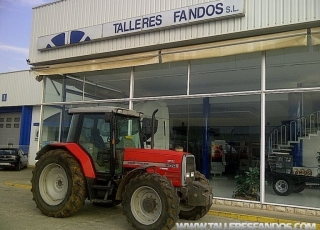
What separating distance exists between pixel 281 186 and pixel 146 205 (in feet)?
14.6

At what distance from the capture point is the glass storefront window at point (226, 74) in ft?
30.8

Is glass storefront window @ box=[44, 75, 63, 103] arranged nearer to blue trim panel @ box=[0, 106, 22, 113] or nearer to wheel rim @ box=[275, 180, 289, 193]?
blue trim panel @ box=[0, 106, 22, 113]

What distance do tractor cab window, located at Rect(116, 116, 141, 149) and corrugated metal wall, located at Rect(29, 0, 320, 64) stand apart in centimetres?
373

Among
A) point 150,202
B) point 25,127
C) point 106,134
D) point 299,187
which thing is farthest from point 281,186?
point 25,127

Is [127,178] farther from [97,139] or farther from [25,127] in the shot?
[25,127]

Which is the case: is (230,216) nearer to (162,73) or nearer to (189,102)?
(189,102)

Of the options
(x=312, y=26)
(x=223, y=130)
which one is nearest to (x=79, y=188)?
(x=223, y=130)

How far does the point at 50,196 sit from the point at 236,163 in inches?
200

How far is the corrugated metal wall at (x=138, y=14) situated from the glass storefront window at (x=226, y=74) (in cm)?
88

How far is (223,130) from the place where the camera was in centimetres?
973

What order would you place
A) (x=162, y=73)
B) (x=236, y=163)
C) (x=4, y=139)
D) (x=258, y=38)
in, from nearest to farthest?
1. (x=258, y=38)
2. (x=236, y=163)
3. (x=162, y=73)
4. (x=4, y=139)

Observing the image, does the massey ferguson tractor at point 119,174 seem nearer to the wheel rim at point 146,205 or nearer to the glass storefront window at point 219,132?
the wheel rim at point 146,205

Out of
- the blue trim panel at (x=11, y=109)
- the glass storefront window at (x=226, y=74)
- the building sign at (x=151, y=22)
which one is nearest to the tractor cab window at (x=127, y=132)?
the glass storefront window at (x=226, y=74)

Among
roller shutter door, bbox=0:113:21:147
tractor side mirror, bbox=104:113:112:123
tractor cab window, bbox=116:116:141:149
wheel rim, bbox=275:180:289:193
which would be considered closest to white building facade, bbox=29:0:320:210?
wheel rim, bbox=275:180:289:193
